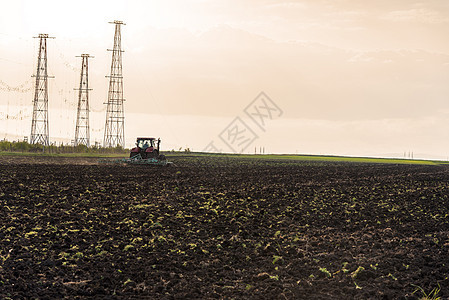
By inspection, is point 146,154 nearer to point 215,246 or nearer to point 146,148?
point 146,148

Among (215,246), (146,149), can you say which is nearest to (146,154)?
(146,149)

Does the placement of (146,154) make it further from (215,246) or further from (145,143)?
(215,246)

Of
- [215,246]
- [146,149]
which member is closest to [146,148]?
[146,149]

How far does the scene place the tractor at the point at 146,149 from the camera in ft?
144

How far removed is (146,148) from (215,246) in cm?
3205

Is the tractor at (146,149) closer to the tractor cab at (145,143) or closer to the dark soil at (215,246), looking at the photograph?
the tractor cab at (145,143)

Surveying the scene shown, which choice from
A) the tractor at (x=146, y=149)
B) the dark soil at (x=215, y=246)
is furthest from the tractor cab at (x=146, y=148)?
the dark soil at (x=215, y=246)

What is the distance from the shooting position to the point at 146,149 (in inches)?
1734

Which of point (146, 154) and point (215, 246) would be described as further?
point (146, 154)

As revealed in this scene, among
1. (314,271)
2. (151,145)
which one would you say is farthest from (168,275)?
(151,145)

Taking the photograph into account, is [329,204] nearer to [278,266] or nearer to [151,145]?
[278,266]

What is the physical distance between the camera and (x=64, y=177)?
28.7m

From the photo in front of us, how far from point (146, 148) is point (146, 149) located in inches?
8.2

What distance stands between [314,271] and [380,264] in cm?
175
